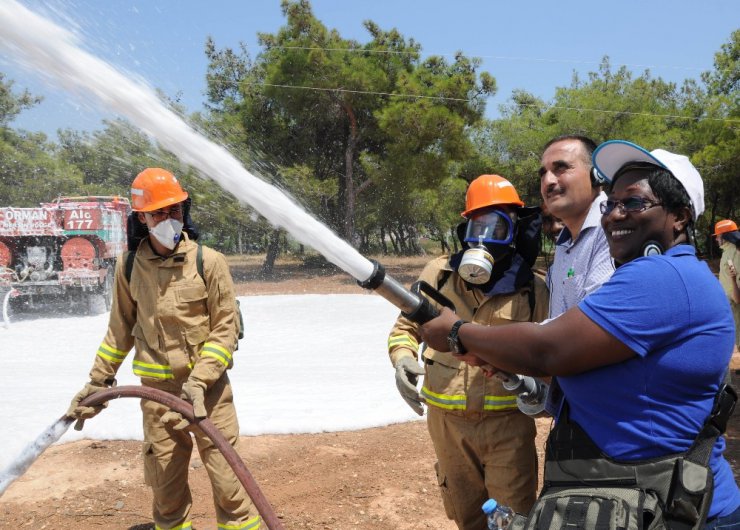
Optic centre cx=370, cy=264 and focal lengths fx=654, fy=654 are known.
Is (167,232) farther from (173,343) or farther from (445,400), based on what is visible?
(445,400)

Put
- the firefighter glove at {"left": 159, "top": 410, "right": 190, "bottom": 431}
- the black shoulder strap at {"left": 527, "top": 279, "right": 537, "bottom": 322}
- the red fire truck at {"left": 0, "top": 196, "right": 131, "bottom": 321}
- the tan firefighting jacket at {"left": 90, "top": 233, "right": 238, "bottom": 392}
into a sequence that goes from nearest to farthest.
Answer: the black shoulder strap at {"left": 527, "top": 279, "right": 537, "bottom": 322}
the firefighter glove at {"left": 159, "top": 410, "right": 190, "bottom": 431}
the tan firefighting jacket at {"left": 90, "top": 233, "right": 238, "bottom": 392}
the red fire truck at {"left": 0, "top": 196, "right": 131, "bottom": 321}

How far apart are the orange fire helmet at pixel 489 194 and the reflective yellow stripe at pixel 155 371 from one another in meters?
1.79

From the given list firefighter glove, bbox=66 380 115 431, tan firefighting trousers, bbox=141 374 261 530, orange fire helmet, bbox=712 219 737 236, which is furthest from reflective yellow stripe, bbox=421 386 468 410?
orange fire helmet, bbox=712 219 737 236

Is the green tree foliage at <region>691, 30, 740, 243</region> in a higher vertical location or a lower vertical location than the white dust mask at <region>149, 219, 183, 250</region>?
higher

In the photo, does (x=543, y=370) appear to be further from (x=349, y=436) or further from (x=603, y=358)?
(x=349, y=436)

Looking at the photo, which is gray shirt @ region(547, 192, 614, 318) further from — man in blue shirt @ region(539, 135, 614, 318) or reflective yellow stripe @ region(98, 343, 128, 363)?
reflective yellow stripe @ region(98, 343, 128, 363)

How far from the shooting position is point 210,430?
116 inches

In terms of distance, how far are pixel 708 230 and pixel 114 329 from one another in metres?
28.4

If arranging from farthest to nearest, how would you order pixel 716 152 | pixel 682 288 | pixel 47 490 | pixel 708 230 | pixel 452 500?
1. pixel 708 230
2. pixel 716 152
3. pixel 47 490
4. pixel 452 500
5. pixel 682 288

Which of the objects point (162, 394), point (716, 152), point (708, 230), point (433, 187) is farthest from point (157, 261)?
point (708, 230)

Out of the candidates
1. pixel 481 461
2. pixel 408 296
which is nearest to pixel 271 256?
pixel 481 461

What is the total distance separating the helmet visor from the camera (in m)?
2.92

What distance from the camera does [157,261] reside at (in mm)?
3553

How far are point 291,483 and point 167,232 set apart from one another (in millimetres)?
2197
